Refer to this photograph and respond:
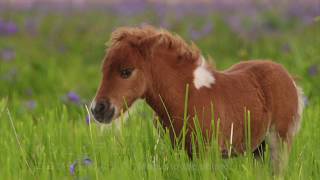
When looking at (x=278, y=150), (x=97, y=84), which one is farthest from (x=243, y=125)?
A: (x=97, y=84)

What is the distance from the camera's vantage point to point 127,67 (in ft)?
13.9

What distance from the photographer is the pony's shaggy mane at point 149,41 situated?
4305 millimetres

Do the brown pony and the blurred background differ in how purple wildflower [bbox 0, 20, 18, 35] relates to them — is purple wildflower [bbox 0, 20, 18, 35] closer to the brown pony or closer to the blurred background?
the blurred background

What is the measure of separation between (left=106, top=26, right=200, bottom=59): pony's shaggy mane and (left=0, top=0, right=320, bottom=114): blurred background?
2.49 metres

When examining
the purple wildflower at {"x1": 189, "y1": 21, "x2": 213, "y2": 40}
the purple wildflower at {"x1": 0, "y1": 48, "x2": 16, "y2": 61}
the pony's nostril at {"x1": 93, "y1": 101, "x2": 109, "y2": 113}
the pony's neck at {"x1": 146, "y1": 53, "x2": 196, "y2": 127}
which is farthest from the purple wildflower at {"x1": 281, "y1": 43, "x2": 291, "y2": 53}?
the pony's nostril at {"x1": 93, "y1": 101, "x2": 109, "y2": 113}

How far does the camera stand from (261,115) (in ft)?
15.1

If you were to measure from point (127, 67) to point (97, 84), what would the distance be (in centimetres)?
540

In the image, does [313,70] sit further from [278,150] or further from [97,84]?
[278,150]

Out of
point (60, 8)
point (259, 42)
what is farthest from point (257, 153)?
point (60, 8)

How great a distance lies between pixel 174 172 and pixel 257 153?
40.3 inches

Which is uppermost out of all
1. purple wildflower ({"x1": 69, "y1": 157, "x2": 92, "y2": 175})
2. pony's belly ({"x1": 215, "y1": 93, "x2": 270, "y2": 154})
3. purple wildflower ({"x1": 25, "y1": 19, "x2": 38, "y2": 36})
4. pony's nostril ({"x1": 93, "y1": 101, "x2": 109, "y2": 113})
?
pony's nostril ({"x1": 93, "y1": 101, "x2": 109, "y2": 113})

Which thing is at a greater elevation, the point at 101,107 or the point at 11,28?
the point at 101,107

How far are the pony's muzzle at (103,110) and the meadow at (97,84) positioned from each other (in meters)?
0.19

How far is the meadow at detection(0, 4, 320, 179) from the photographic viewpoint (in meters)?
4.08
